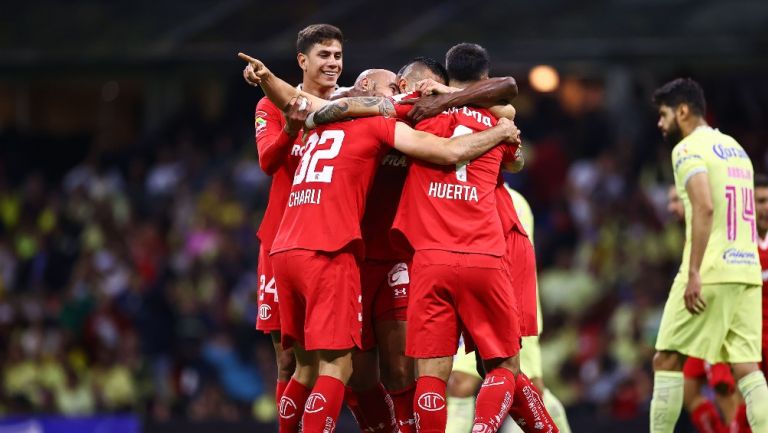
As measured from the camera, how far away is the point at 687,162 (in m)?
9.27

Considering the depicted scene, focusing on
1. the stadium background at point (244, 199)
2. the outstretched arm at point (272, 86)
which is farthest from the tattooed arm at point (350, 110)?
the stadium background at point (244, 199)

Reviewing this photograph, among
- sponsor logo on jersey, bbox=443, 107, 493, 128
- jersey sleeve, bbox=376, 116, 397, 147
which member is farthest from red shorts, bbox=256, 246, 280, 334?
sponsor logo on jersey, bbox=443, 107, 493, 128

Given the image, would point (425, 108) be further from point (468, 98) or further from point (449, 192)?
point (449, 192)

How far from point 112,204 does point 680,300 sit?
41.7ft

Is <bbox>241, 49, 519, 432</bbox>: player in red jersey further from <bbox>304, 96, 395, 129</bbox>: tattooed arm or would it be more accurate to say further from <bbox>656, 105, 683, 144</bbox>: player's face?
<bbox>656, 105, 683, 144</bbox>: player's face

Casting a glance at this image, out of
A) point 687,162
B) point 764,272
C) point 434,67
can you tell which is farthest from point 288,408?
point 764,272

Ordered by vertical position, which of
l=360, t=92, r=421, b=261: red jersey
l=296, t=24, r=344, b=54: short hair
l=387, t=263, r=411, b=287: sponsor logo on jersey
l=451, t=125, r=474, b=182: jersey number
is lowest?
l=387, t=263, r=411, b=287: sponsor logo on jersey

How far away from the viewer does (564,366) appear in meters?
15.6

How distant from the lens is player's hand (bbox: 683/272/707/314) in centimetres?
910

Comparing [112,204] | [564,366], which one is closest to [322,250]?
[564,366]

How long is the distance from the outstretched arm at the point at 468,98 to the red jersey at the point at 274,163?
2.69ft

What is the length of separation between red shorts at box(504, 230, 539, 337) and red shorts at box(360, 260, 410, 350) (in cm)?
74

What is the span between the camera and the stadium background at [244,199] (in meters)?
16.0

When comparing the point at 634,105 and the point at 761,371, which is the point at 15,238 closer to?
the point at 634,105
